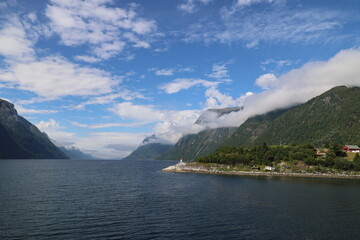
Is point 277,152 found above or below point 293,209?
above

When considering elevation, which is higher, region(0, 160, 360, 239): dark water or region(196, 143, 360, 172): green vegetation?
region(196, 143, 360, 172): green vegetation

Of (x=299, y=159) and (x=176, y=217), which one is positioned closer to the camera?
(x=176, y=217)

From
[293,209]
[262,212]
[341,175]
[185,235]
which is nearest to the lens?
[185,235]

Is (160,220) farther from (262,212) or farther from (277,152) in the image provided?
(277,152)

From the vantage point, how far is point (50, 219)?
49.2 m

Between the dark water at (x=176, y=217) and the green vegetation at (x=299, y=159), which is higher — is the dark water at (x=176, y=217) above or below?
below

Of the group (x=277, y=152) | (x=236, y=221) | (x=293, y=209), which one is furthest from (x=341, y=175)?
(x=236, y=221)

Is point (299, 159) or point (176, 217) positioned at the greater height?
point (299, 159)

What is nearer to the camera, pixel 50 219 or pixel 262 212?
pixel 50 219

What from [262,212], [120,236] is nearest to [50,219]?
[120,236]

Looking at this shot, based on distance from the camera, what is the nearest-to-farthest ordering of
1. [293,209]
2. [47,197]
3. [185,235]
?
[185,235] → [293,209] → [47,197]

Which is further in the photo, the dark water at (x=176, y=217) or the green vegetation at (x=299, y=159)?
the green vegetation at (x=299, y=159)

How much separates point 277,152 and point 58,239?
177773 millimetres

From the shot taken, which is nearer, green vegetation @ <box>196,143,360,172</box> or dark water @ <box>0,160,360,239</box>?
dark water @ <box>0,160,360,239</box>
